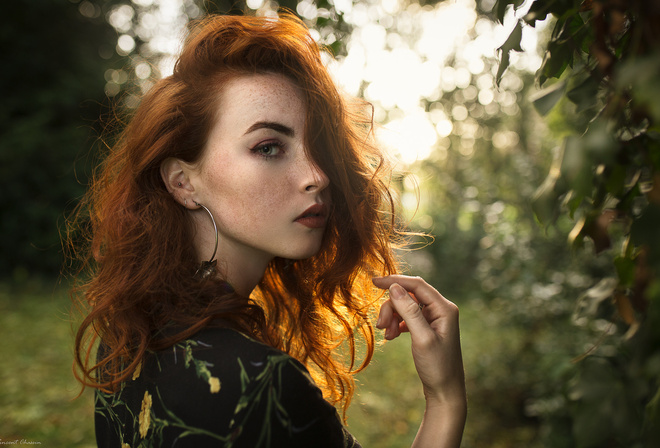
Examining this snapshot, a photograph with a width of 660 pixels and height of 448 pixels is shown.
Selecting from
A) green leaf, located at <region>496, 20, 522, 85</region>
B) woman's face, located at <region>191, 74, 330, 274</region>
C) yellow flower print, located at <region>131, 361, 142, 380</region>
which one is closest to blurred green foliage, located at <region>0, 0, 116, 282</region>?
woman's face, located at <region>191, 74, 330, 274</region>

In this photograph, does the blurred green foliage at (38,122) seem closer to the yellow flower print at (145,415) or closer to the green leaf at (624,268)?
the yellow flower print at (145,415)

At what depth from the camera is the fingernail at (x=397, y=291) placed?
150 cm

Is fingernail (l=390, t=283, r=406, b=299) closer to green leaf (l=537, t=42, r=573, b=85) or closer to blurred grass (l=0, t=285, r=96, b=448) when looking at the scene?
green leaf (l=537, t=42, r=573, b=85)

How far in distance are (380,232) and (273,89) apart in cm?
80

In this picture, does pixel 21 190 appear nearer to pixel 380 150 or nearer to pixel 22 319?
pixel 22 319

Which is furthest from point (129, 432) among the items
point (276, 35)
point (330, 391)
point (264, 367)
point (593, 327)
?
point (593, 327)

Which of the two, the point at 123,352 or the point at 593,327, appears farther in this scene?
the point at 593,327

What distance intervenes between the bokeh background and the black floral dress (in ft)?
1.62

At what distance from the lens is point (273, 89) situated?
166 cm

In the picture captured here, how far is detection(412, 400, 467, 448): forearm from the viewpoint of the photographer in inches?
53.1

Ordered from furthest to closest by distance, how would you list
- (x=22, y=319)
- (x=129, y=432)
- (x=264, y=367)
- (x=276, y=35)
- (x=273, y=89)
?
(x=22, y=319) → (x=276, y=35) → (x=273, y=89) → (x=129, y=432) → (x=264, y=367)

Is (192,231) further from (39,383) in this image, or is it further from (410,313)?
(39,383)

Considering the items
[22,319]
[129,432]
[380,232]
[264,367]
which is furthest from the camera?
[22,319]

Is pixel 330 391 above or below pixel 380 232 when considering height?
below
